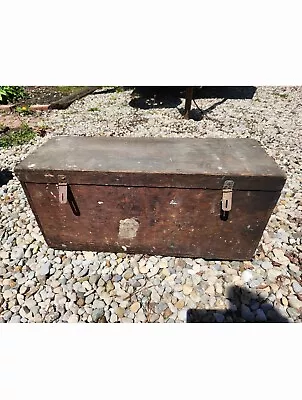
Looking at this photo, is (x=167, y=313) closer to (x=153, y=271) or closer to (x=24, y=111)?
(x=153, y=271)

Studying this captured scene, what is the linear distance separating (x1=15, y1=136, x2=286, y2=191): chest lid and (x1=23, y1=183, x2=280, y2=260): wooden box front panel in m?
0.07

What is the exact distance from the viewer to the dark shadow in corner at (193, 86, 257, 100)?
6.84m

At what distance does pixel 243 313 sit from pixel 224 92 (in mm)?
6528

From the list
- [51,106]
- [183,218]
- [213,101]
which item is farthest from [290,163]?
[51,106]

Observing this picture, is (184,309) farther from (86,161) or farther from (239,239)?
(86,161)

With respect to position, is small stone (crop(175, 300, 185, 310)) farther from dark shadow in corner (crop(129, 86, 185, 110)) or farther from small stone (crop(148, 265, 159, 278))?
dark shadow in corner (crop(129, 86, 185, 110))

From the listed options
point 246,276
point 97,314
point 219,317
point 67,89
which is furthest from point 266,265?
point 67,89

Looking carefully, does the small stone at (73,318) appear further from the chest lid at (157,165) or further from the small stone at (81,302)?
the chest lid at (157,165)

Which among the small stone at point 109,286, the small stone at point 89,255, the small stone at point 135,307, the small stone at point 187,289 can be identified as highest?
the small stone at point 89,255

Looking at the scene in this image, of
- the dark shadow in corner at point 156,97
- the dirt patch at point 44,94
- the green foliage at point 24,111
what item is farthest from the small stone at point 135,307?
the dirt patch at point 44,94

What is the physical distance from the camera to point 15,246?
250 cm

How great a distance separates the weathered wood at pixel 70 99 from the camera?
6.05 metres

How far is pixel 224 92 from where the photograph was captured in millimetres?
7246

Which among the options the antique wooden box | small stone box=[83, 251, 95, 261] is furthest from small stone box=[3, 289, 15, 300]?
small stone box=[83, 251, 95, 261]
